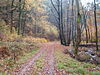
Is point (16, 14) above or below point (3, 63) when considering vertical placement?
above

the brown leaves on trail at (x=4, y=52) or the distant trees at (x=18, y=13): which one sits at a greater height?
the distant trees at (x=18, y=13)

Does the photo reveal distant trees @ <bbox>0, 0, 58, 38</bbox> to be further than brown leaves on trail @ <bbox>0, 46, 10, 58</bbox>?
Yes

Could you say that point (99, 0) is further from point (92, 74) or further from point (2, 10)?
point (92, 74)

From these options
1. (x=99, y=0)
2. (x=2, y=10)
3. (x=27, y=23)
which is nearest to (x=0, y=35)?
(x=2, y=10)

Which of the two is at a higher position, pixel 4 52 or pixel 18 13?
pixel 18 13

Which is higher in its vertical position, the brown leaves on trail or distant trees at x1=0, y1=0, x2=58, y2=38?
distant trees at x1=0, y1=0, x2=58, y2=38

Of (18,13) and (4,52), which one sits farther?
(18,13)

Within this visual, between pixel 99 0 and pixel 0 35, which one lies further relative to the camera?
pixel 99 0

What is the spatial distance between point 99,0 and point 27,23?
71.3 ft

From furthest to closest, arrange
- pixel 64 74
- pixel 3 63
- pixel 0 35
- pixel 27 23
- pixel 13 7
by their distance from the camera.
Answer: pixel 27 23 < pixel 13 7 < pixel 0 35 < pixel 3 63 < pixel 64 74

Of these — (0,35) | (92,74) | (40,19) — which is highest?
(40,19)

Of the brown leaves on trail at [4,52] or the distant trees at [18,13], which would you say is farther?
the distant trees at [18,13]

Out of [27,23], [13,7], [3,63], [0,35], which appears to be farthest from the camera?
[27,23]

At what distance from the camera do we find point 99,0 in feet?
82.4
